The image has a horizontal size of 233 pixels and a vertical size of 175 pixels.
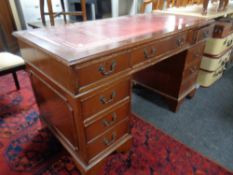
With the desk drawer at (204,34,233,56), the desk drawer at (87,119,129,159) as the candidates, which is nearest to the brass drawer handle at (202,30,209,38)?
the desk drawer at (204,34,233,56)

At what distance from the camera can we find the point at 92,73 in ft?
2.55

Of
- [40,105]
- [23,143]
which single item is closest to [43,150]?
[23,143]

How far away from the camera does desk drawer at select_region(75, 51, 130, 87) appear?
74 cm

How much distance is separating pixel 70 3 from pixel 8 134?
275 centimetres

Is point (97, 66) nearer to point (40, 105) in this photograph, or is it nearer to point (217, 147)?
point (40, 105)

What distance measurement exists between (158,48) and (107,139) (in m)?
0.62

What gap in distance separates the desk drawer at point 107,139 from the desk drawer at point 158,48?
1.33 feet

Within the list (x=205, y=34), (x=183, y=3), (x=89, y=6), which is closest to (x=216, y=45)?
(x=205, y=34)

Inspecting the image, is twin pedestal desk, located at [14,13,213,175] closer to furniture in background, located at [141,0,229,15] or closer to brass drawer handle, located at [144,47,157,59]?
brass drawer handle, located at [144,47,157,59]

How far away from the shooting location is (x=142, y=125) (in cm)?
154

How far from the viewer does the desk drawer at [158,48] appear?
0.96 m

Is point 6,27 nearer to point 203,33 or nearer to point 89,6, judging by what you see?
point 89,6

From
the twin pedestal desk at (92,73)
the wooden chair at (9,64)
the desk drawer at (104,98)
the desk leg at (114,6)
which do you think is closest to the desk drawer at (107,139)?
the twin pedestal desk at (92,73)

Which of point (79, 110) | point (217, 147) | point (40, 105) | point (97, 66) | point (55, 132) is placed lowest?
point (217, 147)
